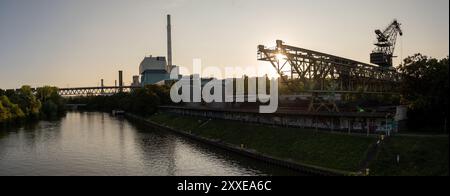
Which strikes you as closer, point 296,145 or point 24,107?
point 296,145

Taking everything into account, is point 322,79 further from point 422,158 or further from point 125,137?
point 125,137

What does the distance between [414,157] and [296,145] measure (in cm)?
1755

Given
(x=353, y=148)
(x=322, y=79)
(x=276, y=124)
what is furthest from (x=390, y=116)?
(x=276, y=124)

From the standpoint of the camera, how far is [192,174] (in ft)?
162

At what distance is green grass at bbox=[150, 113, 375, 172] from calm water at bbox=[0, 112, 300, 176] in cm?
353

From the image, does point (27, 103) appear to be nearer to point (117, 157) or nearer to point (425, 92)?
point (117, 157)

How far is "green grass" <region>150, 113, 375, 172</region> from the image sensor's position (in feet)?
154

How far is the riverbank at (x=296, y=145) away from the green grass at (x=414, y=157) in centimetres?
243

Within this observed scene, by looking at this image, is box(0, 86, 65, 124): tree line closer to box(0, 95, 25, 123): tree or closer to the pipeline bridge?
box(0, 95, 25, 123): tree

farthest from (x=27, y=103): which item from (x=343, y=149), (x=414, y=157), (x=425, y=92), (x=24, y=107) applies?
(x=414, y=157)

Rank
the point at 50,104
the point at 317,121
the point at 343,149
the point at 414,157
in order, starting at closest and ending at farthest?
the point at 414,157, the point at 343,149, the point at 317,121, the point at 50,104

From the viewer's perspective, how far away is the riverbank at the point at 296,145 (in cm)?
4625

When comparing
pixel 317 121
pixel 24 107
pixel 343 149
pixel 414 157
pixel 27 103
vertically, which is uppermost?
pixel 27 103

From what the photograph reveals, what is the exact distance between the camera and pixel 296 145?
185 ft
